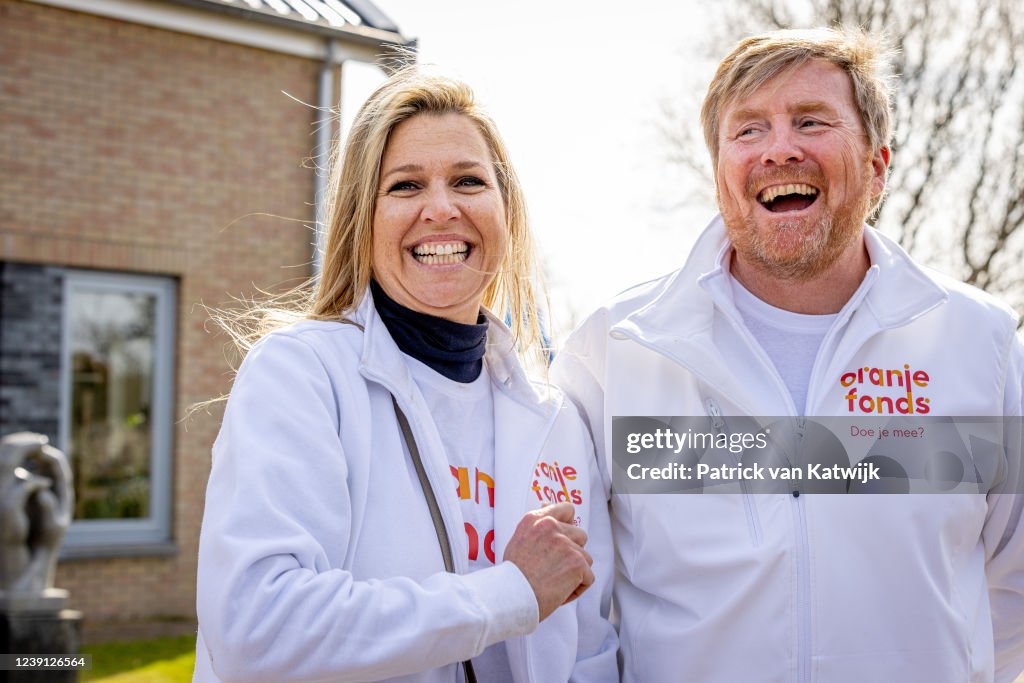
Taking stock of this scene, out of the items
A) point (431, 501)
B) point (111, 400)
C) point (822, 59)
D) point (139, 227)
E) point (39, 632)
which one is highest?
point (139, 227)

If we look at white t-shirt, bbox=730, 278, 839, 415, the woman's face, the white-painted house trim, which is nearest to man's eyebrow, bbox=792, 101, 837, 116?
white t-shirt, bbox=730, 278, 839, 415

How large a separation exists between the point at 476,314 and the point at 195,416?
25.2 feet

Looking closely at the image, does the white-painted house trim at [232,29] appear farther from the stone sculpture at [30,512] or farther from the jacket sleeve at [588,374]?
the jacket sleeve at [588,374]

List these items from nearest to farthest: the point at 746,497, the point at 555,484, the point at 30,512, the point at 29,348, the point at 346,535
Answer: the point at 346,535 < the point at 555,484 < the point at 746,497 < the point at 30,512 < the point at 29,348

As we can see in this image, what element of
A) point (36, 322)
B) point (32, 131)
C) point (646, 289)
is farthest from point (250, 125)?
point (646, 289)

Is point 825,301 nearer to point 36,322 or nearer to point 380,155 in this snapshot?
point 380,155

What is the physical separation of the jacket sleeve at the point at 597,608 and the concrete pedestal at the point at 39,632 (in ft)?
13.7

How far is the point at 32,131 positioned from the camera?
9.22 metres

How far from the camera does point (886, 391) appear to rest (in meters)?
2.95

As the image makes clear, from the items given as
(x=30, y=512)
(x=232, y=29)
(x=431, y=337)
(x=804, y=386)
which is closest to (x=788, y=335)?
(x=804, y=386)

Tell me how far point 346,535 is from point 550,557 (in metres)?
0.41

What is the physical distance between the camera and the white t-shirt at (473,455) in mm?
2516

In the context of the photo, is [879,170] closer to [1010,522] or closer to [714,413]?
[714,413]

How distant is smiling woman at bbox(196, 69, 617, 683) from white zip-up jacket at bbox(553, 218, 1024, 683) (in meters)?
0.17
